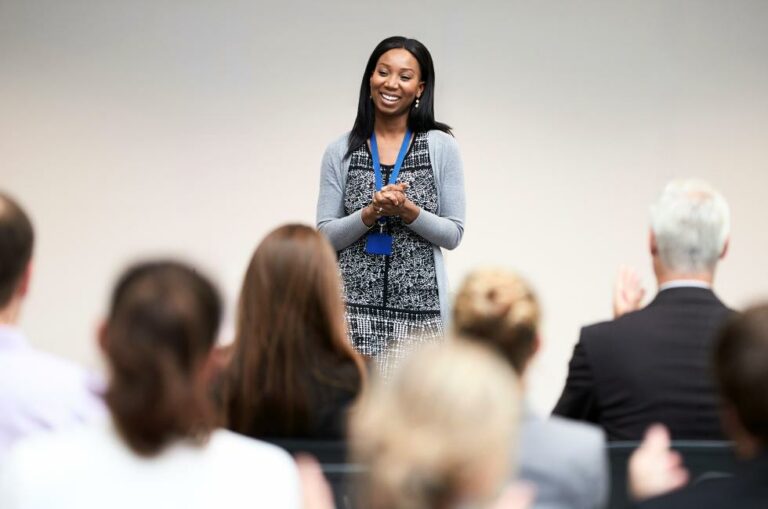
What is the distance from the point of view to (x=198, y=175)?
253 inches

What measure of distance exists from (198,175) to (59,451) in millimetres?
4774

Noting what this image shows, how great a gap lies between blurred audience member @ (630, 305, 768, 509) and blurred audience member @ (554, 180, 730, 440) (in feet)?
2.56

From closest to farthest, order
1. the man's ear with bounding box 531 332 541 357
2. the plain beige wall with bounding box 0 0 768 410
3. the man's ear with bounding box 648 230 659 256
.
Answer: the man's ear with bounding box 531 332 541 357 → the man's ear with bounding box 648 230 659 256 → the plain beige wall with bounding box 0 0 768 410

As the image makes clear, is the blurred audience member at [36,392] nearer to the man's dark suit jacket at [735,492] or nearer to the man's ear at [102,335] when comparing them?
the man's ear at [102,335]

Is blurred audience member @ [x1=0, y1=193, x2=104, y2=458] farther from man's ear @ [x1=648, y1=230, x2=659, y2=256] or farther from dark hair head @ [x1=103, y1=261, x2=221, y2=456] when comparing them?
man's ear @ [x1=648, y1=230, x2=659, y2=256]

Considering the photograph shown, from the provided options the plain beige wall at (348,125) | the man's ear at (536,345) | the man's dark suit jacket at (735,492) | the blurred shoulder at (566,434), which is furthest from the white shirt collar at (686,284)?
the plain beige wall at (348,125)

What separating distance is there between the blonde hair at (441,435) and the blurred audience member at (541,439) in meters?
0.55

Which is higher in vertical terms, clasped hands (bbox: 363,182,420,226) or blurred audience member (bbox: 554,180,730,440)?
clasped hands (bbox: 363,182,420,226)

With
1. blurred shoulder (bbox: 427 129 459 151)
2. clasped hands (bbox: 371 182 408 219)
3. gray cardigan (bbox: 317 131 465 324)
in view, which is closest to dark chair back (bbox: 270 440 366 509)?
clasped hands (bbox: 371 182 408 219)

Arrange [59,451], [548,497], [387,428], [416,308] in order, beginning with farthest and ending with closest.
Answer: [416,308], [548,497], [59,451], [387,428]

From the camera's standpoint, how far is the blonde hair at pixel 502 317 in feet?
7.43

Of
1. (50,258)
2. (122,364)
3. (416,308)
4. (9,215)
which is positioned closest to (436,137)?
(416,308)

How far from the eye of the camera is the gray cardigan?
395 cm

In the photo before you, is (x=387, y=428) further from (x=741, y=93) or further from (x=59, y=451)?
(x=741, y=93)
